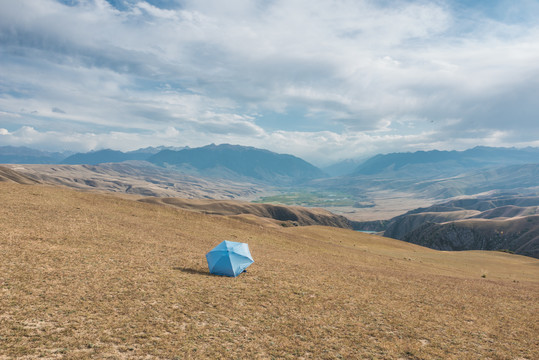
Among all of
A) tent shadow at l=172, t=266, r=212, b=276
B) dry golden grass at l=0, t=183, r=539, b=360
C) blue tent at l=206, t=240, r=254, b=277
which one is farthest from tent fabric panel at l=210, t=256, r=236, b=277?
dry golden grass at l=0, t=183, r=539, b=360

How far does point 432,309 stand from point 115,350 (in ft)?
61.3

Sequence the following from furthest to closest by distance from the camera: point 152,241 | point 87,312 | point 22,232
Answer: point 152,241, point 22,232, point 87,312

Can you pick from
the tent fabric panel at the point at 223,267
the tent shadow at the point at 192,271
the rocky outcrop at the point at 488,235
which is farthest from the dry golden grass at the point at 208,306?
the rocky outcrop at the point at 488,235

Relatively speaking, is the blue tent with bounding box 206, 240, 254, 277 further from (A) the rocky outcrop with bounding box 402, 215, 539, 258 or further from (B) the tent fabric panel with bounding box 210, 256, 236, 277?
(A) the rocky outcrop with bounding box 402, 215, 539, 258

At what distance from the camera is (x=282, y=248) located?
3706cm

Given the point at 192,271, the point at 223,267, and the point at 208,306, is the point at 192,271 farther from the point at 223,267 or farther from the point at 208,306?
the point at 208,306

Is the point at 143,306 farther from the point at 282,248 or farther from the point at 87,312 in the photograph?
the point at 282,248

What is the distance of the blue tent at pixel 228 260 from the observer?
67.7 feet

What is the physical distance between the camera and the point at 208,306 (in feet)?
50.4

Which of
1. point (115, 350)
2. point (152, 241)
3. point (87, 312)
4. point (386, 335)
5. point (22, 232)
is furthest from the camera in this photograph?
point (152, 241)

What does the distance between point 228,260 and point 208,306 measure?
541 cm

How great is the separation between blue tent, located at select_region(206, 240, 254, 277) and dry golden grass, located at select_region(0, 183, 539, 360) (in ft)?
2.86

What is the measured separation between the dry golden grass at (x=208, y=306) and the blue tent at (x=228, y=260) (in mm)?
870

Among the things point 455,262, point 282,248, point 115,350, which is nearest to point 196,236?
point 282,248
